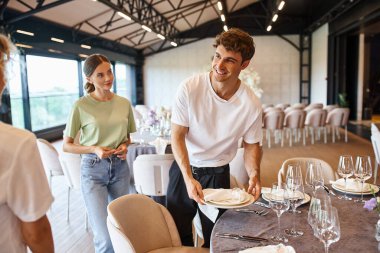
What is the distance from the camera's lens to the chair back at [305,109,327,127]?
934 centimetres

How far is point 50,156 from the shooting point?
14.6 feet

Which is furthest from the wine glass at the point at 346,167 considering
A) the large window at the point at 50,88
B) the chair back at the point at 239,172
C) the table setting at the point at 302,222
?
the large window at the point at 50,88

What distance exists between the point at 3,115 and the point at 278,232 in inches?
277

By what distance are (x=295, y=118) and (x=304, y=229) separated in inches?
306

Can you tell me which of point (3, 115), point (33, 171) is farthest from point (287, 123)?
point (33, 171)

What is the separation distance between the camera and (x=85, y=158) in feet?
8.84

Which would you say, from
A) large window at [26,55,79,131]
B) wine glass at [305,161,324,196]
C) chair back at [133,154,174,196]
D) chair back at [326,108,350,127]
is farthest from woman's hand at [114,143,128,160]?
chair back at [326,108,350,127]

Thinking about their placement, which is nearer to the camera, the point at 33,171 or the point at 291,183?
the point at 33,171

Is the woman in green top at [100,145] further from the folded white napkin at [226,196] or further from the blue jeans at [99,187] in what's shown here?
the folded white napkin at [226,196]

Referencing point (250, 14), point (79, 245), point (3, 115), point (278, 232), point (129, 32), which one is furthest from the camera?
point (250, 14)

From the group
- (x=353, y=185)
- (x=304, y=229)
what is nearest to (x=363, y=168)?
(x=353, y=185)

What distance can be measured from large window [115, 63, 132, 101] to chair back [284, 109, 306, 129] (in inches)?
344

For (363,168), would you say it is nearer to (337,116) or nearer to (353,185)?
(353,185)

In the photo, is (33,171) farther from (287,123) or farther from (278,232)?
(287,123)
